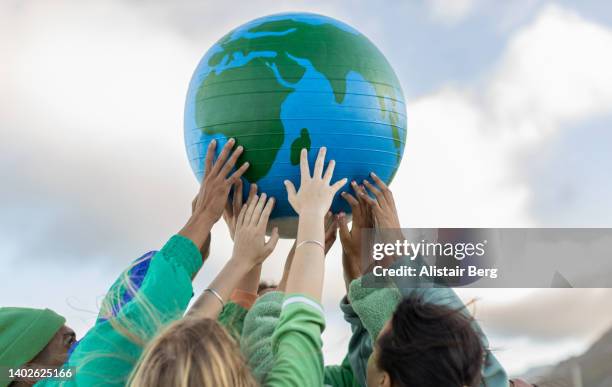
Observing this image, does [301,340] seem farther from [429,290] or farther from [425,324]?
[429,290]

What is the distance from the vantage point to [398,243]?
3424 mm

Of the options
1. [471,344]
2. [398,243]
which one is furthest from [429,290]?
[471,344]

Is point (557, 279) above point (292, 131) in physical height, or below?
below

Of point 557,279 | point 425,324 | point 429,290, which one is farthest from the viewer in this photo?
point 557,279

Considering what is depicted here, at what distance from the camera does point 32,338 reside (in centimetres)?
339

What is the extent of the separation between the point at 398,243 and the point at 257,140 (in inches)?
33.9

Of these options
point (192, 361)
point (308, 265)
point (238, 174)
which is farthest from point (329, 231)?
point (192, 361)

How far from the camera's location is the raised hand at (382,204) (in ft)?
11.7

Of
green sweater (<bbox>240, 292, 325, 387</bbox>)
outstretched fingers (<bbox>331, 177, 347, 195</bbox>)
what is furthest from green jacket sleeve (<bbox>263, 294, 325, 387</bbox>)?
outstretched fingers (<bbox>331, 177, 347, 195</bbox>)

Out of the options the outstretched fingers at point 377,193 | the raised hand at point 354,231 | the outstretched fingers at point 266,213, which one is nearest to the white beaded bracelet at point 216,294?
the outstretched fingers at point 266,213

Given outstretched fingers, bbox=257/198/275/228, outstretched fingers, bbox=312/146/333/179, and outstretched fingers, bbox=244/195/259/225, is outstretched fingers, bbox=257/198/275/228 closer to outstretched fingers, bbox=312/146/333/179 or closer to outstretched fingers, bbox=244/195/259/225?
outstretched fingers, bbox=244/195/259/225

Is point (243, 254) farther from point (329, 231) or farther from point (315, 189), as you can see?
point (329, 231)

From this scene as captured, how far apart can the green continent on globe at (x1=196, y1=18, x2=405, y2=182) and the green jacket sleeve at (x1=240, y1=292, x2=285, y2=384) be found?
35.1 inches

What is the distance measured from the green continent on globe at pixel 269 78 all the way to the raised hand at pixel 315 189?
0.22 meters
